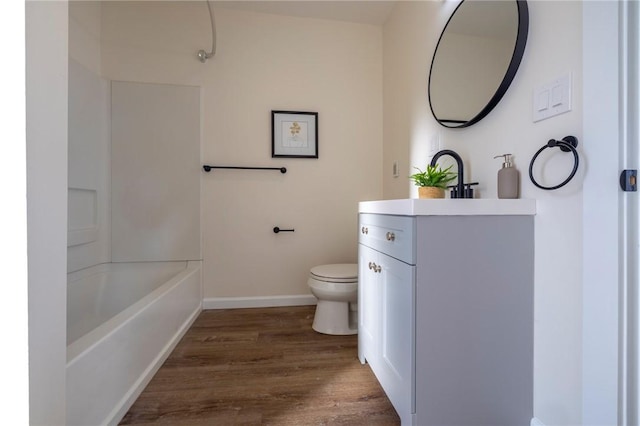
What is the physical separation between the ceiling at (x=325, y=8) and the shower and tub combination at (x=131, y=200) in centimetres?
74

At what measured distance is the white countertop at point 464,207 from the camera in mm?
851

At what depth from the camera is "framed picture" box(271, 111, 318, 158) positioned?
7.11ft

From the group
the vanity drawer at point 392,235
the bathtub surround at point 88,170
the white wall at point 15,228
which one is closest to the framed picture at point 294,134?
the vanity drawer at point 392,235

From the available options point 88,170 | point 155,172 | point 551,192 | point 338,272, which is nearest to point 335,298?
point 338,272

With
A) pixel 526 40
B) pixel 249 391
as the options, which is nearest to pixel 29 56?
pixel 249 391

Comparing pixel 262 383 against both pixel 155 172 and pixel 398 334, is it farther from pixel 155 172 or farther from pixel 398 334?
pixel 155 172

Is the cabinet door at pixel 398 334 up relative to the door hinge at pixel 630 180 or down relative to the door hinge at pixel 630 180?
down

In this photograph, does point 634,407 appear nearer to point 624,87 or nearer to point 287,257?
point 624,87

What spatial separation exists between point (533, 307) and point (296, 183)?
1.68 metres

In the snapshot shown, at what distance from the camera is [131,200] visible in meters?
2.06

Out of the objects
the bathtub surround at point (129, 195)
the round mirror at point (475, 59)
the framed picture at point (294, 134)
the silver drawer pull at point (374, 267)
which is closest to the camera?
the round mirror at point (475, 59)

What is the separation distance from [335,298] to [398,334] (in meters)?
0.74


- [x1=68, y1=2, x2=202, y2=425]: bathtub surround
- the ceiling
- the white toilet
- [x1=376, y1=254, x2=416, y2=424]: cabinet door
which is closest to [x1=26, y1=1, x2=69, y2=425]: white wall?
[x1=68, y1=2, x2=202, y2=425]: bathtub surround

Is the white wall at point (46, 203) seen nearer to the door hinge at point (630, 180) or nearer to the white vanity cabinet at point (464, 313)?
the white vanity cabinet at point (464, 313)
